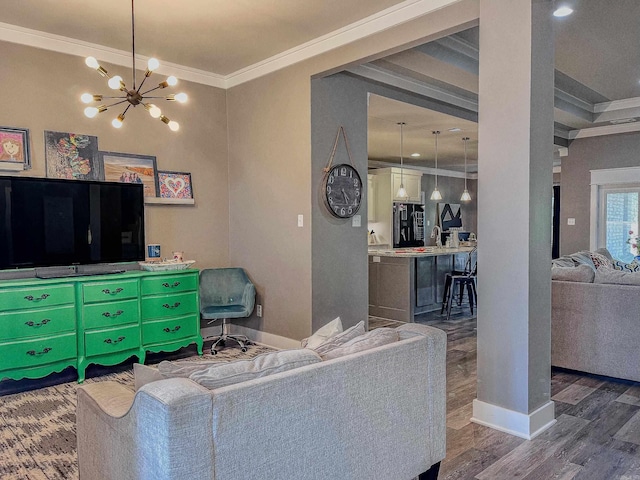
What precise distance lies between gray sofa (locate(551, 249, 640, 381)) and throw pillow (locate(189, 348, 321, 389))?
3.07m

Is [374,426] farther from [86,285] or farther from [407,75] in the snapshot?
[407,75]

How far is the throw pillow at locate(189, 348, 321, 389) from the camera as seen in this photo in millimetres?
1508

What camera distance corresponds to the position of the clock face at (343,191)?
14.4 feet

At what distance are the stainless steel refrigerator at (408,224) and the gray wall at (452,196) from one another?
530 mm

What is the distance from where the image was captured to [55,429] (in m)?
2.87

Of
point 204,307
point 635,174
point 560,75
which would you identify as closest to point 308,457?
point 204,307

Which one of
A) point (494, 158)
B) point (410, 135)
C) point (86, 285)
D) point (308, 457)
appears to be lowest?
point (308, 457)

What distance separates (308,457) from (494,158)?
2.11 m

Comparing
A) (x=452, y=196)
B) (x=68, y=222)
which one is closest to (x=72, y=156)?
(x=68, y=222)

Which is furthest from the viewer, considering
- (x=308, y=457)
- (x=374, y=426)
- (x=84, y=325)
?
(x=84, y=325)

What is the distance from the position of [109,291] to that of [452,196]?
382 inches

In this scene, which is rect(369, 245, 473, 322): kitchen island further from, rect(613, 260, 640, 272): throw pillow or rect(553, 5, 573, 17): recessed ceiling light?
rect(553, 5, 573, 17): recessed ceiling light

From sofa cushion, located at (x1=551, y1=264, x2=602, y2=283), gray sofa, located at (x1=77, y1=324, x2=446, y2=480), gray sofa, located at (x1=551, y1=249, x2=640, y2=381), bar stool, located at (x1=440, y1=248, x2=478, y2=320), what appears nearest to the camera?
gray sofa, located at (x1=77, y1=324, x2=446, y2=480)

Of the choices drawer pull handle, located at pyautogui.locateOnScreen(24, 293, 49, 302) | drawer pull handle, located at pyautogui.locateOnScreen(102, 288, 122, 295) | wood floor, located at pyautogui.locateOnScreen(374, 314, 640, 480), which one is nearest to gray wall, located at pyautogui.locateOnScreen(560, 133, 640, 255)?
wood floor, located at pyautogui.locateOnScreen(374, 314, 640, 480)
